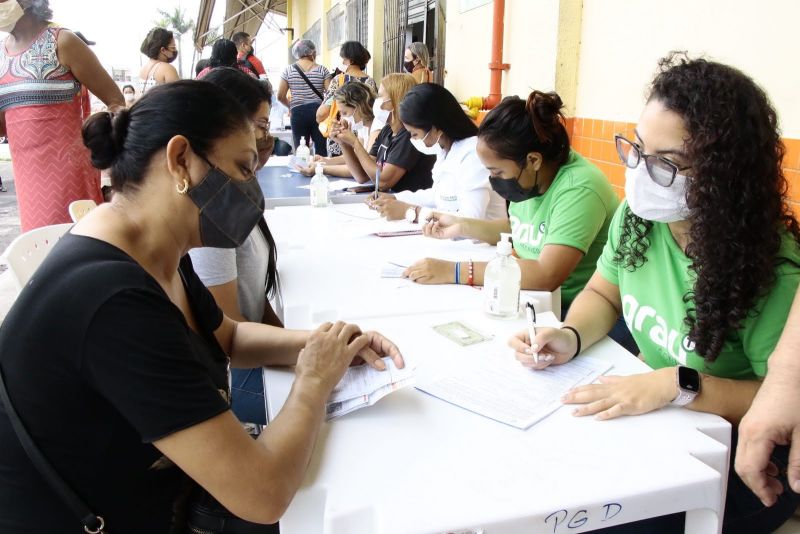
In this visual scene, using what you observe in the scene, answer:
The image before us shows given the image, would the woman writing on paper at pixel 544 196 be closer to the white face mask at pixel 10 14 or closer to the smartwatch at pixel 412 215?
the smartwatch at pixel 412 215

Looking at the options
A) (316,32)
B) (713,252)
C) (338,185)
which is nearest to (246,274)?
→ (713,252)

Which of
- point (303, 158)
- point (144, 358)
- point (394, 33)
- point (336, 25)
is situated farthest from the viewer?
point (336, 25)

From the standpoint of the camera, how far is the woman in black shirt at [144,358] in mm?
802

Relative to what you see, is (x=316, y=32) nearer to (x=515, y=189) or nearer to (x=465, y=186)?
(x=465, y=186)

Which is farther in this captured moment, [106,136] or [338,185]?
[338,185]

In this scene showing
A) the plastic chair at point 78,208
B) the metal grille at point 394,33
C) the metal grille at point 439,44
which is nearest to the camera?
the plastic chair at point 78,208

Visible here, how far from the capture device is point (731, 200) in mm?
1090

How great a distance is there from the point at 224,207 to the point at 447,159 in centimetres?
191

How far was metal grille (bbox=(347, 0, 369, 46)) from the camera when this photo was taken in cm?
805

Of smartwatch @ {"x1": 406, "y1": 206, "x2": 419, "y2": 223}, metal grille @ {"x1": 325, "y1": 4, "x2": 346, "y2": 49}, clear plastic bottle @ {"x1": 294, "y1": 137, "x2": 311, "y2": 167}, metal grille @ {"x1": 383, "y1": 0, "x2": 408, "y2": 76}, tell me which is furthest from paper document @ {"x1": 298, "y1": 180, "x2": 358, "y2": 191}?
metal grille @ {"x1": 325, "y1": 4, "x2": 346, "y2": 49}

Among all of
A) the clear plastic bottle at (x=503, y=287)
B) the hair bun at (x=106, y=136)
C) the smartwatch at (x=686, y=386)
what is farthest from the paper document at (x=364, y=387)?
the hair bun at (x=106, y=136)

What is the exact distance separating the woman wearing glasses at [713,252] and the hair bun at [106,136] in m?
0.84

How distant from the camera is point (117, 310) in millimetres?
797

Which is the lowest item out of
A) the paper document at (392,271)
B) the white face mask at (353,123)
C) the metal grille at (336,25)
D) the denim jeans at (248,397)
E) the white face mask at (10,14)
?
the denim jeans at (248,397)
